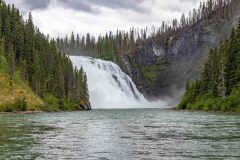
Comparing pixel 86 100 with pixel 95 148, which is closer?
pixel 95 148

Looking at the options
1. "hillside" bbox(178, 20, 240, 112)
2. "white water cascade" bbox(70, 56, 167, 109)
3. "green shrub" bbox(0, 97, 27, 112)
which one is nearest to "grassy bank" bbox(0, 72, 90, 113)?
"green shrub" bbox(0, 97, 27, 112)

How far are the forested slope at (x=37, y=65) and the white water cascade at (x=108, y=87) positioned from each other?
84.8 ft

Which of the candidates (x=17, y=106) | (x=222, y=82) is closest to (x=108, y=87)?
(x=17, y=106)

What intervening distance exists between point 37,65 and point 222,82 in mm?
58274

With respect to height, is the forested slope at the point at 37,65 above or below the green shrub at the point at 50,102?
above

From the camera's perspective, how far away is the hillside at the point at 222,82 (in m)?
79.6

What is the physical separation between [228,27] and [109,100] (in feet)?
232

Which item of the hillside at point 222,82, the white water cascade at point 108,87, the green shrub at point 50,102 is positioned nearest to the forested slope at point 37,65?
the green shrub at point 50,102

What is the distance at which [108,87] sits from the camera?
Answer: 16850 centimetres

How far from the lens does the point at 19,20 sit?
129 metres

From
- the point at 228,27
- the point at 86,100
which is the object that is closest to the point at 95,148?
the point at 86,100

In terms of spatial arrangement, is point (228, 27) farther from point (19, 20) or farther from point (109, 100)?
point (19, 20)

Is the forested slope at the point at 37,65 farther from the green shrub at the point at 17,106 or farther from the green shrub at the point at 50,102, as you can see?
the green shrub at the point at 17,106

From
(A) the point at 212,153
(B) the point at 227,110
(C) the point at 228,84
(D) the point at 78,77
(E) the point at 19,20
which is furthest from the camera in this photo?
(D) the point at 78,77
